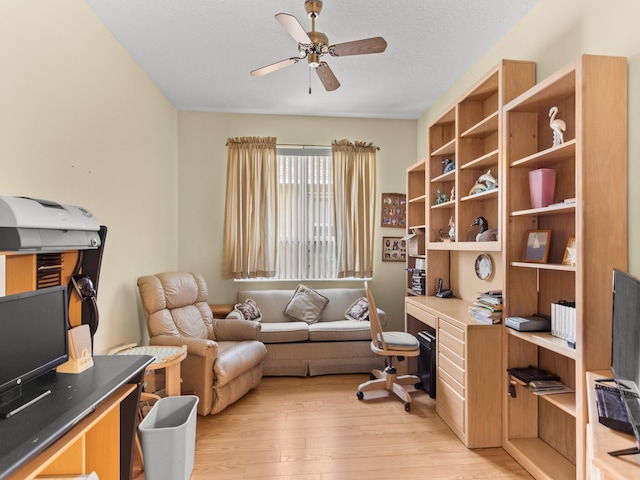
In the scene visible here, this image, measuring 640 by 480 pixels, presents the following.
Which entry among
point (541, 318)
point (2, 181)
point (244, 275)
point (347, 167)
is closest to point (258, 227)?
point (244, 275)

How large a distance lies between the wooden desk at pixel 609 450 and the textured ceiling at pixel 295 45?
8.20 feet

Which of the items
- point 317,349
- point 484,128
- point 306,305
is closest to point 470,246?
point 484,128

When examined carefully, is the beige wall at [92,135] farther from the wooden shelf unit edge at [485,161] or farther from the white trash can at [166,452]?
the wooden shelf unit edge at [485,161]

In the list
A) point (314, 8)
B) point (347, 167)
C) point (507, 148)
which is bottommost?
point (507, 148)

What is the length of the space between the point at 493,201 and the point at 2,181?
3.19m

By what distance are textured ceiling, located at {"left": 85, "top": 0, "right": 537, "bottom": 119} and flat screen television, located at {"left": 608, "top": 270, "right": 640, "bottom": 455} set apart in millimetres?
2027

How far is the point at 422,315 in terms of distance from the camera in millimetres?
3207

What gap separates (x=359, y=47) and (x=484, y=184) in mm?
1379

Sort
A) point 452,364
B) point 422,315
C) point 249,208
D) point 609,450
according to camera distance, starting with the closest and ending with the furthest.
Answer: point 609,450, point 452,364, point 422,315, point 249,208

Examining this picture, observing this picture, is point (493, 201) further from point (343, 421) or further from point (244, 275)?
point (244, 275)

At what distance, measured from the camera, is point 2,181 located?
1.68 m

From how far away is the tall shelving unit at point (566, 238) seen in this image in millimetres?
1746

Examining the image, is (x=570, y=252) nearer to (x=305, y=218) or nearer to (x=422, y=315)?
(x=422, y=315)

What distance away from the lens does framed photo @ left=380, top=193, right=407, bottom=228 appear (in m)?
4.61
